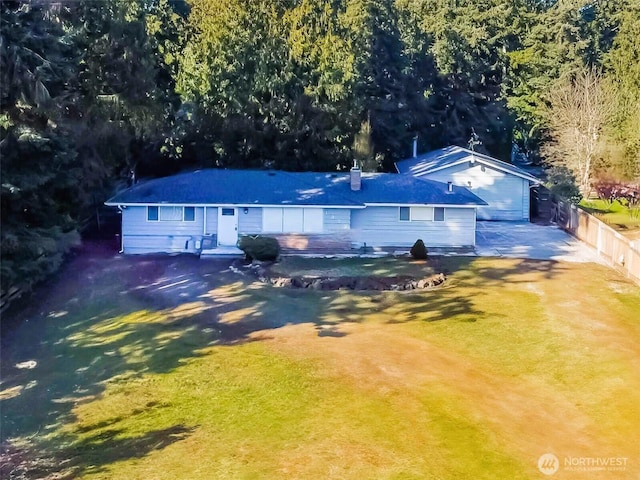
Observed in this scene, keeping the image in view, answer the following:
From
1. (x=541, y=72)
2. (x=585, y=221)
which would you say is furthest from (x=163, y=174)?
(x=541, y=72)

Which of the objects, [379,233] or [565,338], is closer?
[565,338]

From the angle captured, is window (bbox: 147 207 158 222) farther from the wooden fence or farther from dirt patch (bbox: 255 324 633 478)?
the wooden fence

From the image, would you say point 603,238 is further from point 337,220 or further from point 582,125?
point 582,125

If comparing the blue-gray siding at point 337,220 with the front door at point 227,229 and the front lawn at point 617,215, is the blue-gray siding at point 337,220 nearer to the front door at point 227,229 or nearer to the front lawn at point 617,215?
the front door at point 227,229

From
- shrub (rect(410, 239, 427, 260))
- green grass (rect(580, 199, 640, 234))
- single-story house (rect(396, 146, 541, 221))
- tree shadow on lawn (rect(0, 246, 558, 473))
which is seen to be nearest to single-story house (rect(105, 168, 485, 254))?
tree shadow on lawn (rect(0, 246, 558, 473))

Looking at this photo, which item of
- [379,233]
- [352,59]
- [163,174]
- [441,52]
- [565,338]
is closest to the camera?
[565,338]

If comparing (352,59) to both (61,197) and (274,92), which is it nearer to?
(274,92)
